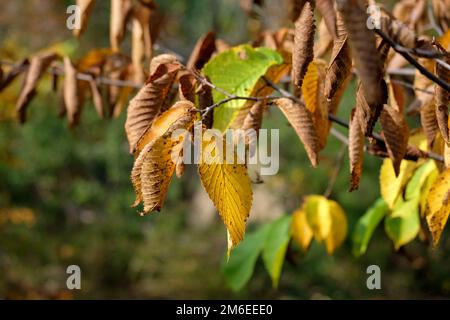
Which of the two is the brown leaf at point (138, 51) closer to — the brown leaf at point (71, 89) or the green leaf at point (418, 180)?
the brown leaf at point (71, 89)

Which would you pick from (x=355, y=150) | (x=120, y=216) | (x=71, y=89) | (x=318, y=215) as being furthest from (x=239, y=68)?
(x=120, y=216)

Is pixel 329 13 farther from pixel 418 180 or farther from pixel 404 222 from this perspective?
pixel 404 222

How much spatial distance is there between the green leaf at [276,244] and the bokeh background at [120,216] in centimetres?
133

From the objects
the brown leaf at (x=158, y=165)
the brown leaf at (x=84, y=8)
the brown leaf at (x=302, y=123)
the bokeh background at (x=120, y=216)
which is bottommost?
the bokeh background at (x=120, y=216)

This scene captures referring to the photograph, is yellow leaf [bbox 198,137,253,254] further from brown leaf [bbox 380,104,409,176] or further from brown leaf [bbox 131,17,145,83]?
brown leaf [bbox 131,17,145,83]

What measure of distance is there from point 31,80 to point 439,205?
2.66 ft

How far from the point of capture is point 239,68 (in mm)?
884

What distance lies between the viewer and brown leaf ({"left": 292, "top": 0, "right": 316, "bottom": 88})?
0.59 meters

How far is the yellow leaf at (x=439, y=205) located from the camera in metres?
0.75

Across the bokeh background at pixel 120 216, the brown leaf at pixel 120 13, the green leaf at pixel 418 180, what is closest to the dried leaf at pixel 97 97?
the brown leaf at pixel 120 13

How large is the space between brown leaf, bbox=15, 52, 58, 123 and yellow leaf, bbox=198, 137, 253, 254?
660 millimetres

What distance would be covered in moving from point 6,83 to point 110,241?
4.49 m

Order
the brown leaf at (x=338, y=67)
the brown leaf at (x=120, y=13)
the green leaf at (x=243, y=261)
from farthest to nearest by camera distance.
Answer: the green leaf at (x=243, y=261), the brown leaf at (x=120, y=13), the brown leaf at (x=338, y=67)
